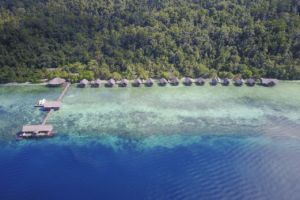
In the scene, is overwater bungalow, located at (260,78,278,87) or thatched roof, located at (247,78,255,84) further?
thatched roof, located at (247,78,255,84)

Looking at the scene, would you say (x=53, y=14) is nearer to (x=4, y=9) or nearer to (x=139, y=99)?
(x=4, y=9)

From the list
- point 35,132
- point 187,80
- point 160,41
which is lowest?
point 35,132

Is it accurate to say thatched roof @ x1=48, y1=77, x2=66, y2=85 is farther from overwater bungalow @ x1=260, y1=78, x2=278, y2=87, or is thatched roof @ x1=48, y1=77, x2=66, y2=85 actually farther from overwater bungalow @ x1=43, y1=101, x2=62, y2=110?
overwater bungalow @ x1=260, y1=78, x2=278, y2=87

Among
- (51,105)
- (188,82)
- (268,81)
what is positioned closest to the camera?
(51,105)

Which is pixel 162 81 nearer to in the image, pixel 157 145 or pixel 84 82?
pixel 84 82

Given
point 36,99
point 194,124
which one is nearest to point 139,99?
point 194,124

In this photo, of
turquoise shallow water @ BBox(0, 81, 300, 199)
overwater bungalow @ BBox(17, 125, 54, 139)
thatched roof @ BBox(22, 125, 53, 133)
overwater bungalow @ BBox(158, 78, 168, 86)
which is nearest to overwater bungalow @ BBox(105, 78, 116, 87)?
turquoise shallow water @ BBox(0, 81, 300, 199)

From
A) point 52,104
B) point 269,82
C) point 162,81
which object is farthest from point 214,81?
point 52,104
